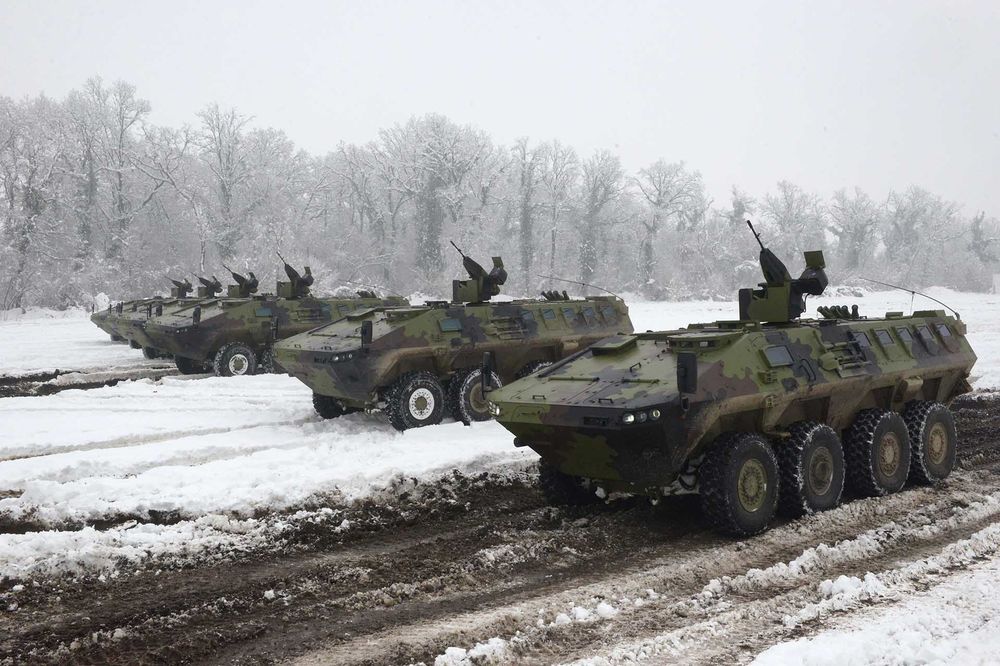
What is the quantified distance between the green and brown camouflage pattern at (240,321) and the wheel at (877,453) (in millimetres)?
11990

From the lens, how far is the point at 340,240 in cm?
4975

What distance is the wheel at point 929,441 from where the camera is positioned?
906 centimetres

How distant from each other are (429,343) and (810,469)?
6097 mm

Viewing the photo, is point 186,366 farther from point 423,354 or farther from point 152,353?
point 423,354

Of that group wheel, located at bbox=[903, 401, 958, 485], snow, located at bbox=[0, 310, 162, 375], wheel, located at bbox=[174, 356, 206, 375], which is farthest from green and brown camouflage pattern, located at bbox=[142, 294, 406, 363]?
wheel, located at bbox=[903, 401, 958, 485]

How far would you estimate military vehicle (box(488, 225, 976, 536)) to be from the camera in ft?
22.9

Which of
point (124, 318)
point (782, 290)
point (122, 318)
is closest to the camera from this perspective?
point (782, 290)

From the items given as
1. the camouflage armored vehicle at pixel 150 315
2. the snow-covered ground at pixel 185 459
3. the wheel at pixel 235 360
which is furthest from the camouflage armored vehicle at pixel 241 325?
the snow-covered ground at pixel 185 459

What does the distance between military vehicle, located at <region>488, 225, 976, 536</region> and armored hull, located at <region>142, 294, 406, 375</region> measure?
442 inches

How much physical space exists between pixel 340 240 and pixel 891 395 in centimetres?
4315

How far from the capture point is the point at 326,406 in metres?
13.4

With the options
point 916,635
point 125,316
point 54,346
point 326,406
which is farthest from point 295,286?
A: point 916,635

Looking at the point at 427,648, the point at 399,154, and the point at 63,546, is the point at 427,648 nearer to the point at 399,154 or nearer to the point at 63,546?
the point at 63,546

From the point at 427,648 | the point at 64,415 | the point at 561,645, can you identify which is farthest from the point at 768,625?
the point at 64,415
